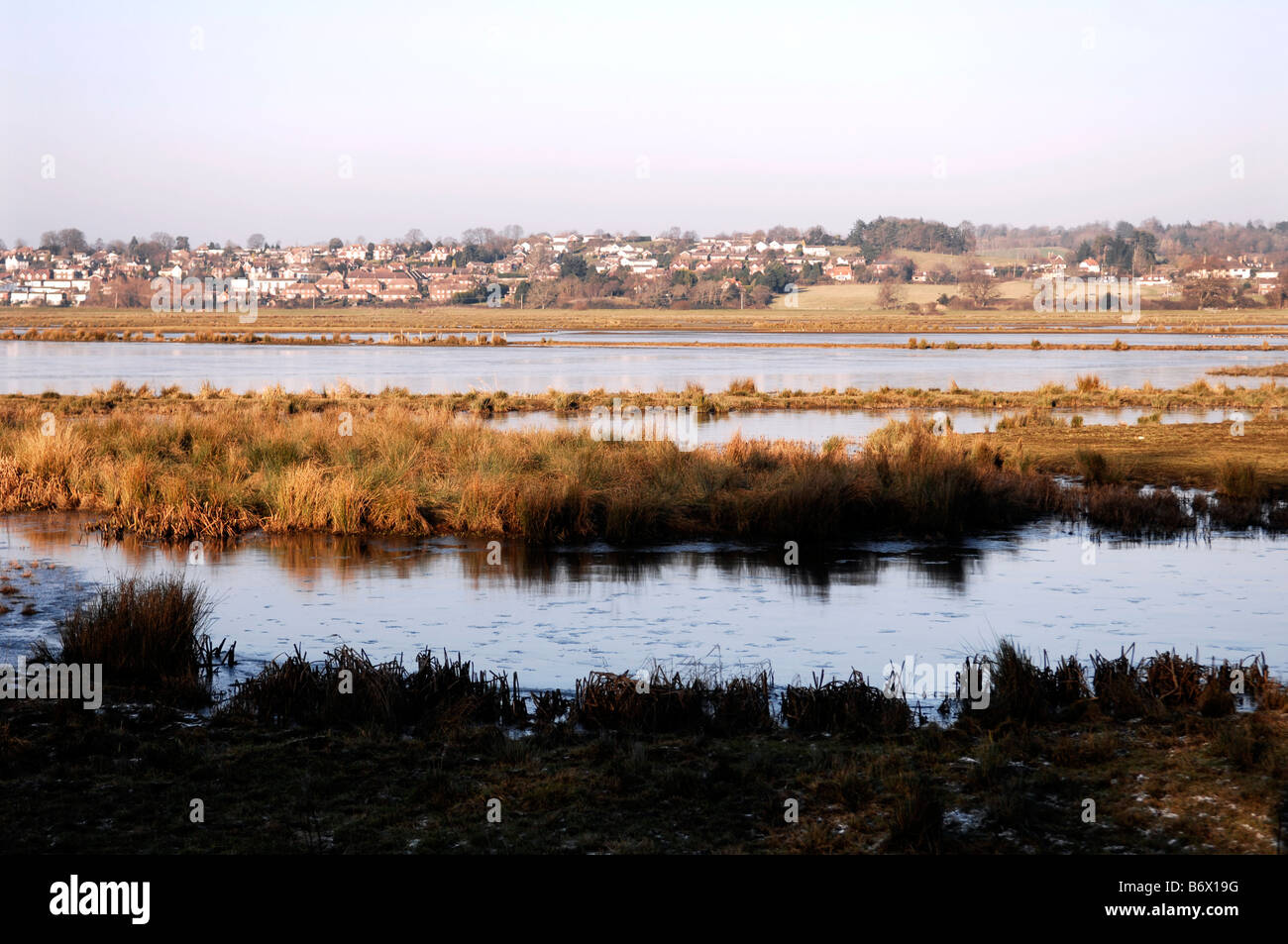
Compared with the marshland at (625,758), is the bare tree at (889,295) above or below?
above

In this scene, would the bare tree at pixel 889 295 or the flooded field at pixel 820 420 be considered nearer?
the flooded field at pixel 820 420

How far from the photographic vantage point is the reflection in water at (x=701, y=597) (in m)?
11.0

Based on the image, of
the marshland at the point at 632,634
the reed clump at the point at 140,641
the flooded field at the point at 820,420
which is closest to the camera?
the marshland at the point at 632,634

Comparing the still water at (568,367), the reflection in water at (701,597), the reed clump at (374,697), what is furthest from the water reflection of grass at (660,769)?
the still water at (568,367)

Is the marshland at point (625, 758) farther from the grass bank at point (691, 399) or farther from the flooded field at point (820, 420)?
the grass bank at point (691, 399)

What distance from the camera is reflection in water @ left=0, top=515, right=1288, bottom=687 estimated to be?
36.0 feet

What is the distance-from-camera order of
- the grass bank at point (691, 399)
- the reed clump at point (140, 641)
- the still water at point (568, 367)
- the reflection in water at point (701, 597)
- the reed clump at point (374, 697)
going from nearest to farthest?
the reed clump at point (374, 697) → the reed clump at point (140, 641) → the reflection in water at point (701, 597) → the grass bank at point (691, 399) → the still water at point (568, 367)

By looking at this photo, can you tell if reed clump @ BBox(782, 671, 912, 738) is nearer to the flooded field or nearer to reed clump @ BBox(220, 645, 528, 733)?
reed clump @ BBox(220, 645, 528, 733)

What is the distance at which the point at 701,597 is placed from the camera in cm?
1327

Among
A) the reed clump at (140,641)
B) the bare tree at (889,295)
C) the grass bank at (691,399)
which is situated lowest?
the reed clump at (140,641)

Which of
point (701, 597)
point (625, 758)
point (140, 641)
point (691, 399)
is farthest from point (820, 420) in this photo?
point (625, 758)

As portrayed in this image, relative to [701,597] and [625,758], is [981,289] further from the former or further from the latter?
[625,758]

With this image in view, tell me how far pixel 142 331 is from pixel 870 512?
9243cm
